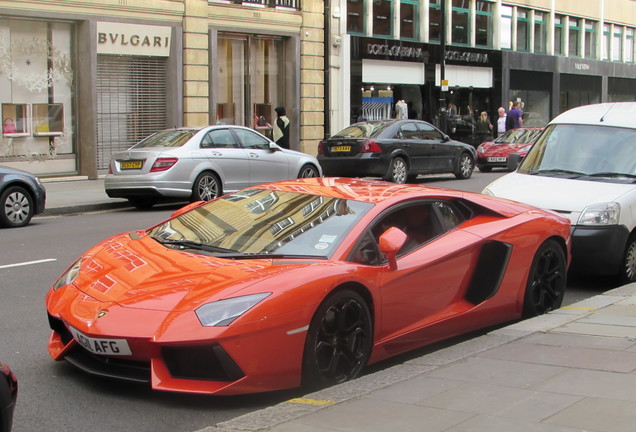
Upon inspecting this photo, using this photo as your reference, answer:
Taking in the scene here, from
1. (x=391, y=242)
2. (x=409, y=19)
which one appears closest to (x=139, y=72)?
(x=409, y=19)

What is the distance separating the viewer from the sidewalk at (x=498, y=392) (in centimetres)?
419

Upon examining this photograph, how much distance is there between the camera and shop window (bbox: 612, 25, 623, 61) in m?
50.9

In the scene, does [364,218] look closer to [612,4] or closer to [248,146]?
[248,146]

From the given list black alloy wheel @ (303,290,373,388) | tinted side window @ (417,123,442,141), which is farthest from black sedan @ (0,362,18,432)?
tinted side window @ (417,123,442,141)

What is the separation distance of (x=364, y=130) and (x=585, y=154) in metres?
11.6

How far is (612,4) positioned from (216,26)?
31.9 m

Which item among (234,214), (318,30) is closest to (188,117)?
(318,30)

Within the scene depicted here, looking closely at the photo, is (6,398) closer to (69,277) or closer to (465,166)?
(69,277)

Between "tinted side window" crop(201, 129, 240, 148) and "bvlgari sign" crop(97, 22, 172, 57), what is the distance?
22.7ft

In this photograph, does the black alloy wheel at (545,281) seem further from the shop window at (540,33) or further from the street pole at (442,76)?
the shop window at (540,33)

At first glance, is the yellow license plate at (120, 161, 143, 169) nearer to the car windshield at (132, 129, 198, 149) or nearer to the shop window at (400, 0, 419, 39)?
the car windshield at (132, 129, 198, 149)

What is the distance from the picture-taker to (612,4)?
4972cm

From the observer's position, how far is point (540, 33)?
43531mm

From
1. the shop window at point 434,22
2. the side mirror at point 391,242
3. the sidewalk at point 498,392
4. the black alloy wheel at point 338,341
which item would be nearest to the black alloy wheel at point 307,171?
the sidewalk at point 498,392
